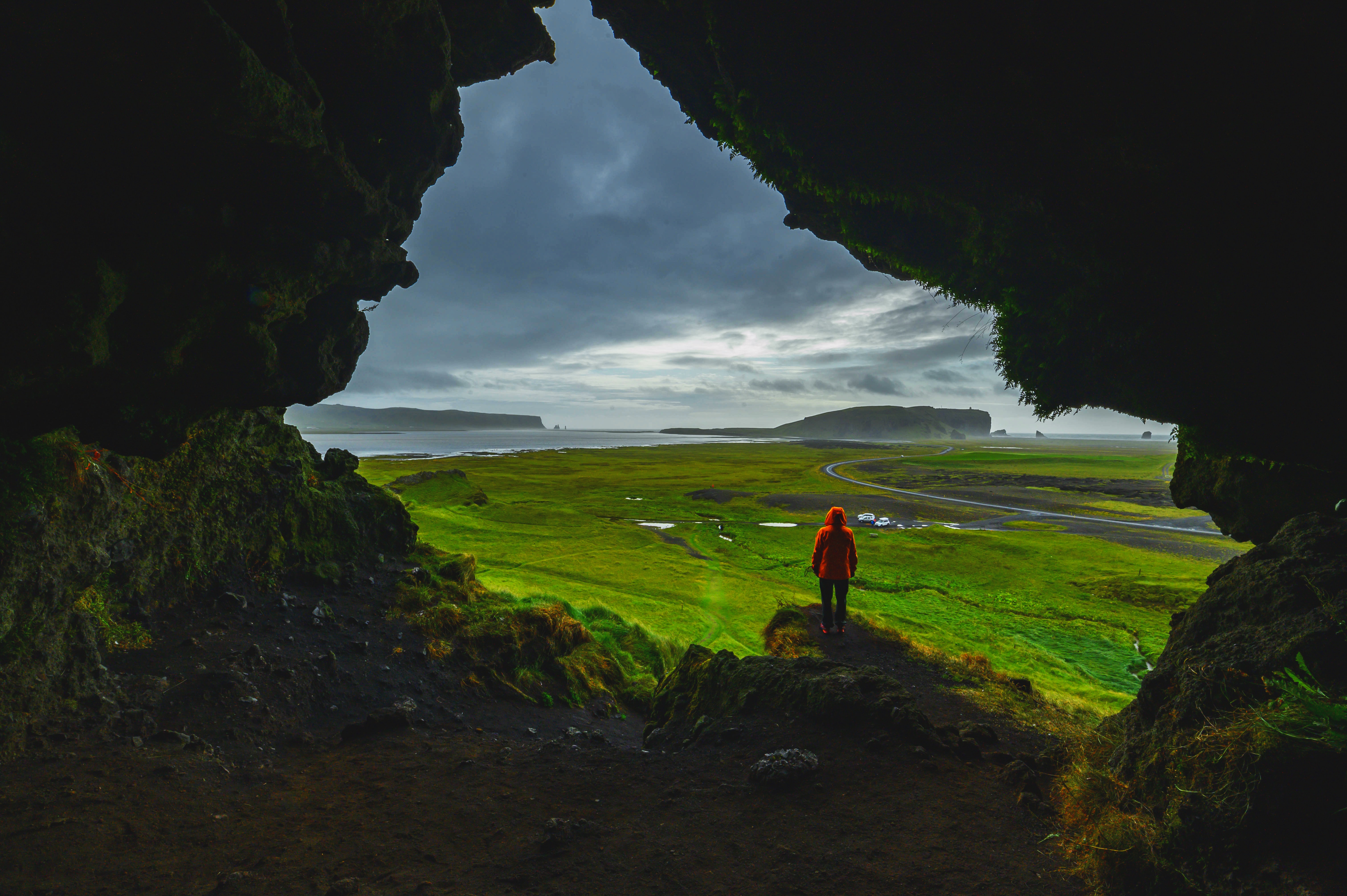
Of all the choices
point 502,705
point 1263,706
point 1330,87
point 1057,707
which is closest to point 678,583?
point 502,705

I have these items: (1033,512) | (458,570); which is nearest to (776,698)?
(458,570)

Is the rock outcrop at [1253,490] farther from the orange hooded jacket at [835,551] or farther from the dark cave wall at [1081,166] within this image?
the orange hooded jacket at [835,551]

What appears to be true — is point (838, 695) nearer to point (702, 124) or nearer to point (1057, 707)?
point (1057, 707)

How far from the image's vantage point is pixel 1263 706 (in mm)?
3906

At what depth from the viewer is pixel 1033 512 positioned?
1925 inches

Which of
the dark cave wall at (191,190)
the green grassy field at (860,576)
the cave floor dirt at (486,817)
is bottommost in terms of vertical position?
the green grassy field at (860,576)

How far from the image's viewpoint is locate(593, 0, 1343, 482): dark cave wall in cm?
460

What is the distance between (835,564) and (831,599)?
2.88 feet

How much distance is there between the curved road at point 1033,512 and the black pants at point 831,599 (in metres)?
32.7

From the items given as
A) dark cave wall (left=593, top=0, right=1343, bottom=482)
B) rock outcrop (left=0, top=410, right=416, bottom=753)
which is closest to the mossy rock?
rock outcrop (left=0, top=410, right=416, bottom=753)

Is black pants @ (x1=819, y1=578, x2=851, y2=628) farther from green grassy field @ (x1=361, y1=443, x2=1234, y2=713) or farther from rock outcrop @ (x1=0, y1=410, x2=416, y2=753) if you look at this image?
rock outcrop @ (x1=0, y1=410, x2=416, y2=753)

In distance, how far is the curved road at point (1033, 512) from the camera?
39.9 m

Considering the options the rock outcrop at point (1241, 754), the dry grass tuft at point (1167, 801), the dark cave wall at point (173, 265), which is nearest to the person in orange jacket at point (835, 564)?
the rock outcrop at point (1241, 754)

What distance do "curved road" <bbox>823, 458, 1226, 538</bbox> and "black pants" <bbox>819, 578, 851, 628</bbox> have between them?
107 feet
